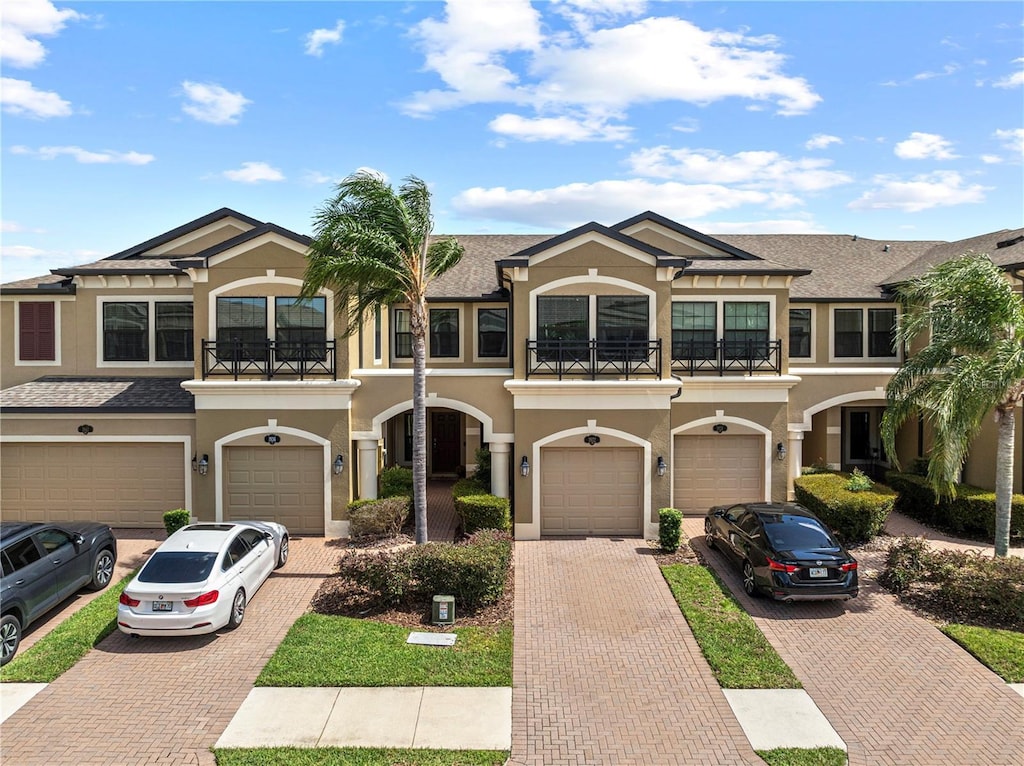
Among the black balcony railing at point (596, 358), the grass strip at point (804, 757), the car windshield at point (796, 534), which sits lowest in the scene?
the grass strip at point (804, 757)

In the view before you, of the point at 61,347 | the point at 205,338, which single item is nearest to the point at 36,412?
the point at 61,347

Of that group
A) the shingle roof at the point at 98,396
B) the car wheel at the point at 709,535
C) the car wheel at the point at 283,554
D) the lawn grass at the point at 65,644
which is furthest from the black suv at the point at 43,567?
the car wheel at the point at 709,535

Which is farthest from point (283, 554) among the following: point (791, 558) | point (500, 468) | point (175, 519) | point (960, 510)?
point (960, 510)

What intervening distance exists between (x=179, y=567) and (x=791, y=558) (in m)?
10.5

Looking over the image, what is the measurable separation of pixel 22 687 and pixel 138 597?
173 cm

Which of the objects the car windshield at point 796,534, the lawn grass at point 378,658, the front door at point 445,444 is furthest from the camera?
the front door at point 445,444

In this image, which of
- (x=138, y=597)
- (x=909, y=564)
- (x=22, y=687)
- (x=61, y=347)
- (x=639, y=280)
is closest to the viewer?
(x=22, y=687)

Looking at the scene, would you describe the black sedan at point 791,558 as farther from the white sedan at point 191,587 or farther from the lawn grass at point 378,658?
the white sedan at point 191,587

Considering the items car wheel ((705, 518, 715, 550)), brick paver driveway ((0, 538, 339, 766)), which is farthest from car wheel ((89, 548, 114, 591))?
car wheel ((705, 518, 715, 550))

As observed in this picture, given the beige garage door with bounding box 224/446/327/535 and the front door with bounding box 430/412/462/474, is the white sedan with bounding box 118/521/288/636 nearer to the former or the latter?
the beige garage door with bounding box 224/446/327/535

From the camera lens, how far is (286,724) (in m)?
8.06

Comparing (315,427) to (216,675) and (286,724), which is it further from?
(286,724)

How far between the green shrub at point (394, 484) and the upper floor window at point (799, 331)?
1234cm

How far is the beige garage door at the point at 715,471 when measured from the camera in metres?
17.1
